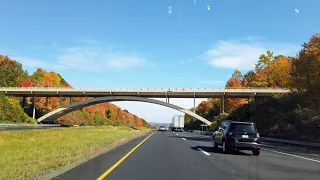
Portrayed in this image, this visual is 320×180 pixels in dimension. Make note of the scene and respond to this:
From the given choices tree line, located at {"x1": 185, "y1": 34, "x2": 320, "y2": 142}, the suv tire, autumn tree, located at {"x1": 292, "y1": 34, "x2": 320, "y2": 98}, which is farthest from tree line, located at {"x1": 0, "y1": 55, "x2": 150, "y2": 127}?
the suv tire

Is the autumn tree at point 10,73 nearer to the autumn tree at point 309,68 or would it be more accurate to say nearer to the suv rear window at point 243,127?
the autumn tree at point 309,68

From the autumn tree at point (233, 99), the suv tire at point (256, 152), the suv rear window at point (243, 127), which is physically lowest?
the suv tire at point (256, 152)

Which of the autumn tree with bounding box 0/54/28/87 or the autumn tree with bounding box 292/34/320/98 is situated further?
the autumn tree with bounding box 0/54/28/87

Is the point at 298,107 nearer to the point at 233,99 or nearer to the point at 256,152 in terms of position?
the point at 256,152

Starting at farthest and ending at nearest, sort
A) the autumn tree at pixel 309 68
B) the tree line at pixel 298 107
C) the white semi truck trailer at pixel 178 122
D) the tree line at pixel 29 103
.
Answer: the white semi truck trailer at pixel 178 122, the tree line at pixel 29 103, the autumn tree at pixel 309 68, the tree line at pixel 298 107

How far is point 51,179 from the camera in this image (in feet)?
31.3

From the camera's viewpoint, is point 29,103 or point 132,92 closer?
point 132,92

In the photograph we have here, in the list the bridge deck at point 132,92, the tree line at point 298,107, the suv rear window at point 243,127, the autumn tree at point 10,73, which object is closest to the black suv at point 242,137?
the suv rear window at point 243,127

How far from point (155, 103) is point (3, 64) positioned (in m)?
57.7

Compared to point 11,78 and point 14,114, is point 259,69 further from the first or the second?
point 11,78

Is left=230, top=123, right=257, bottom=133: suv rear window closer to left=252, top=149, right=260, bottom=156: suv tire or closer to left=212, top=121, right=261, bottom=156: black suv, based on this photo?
left=212, top=121, right=261, bottom=156: black suv

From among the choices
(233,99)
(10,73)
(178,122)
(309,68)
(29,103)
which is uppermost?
(10,73)

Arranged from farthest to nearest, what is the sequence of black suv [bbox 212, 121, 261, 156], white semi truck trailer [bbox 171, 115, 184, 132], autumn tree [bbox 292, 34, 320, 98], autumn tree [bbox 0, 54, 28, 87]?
autumn tree [bbox 0, 54, 28, 87] < white semi truck trailer [bbox 171, 115, 184, 132] < autumn tree [bbox 292, 34, 320, 98] < black suv [bbox 212, 121, 261, 156]

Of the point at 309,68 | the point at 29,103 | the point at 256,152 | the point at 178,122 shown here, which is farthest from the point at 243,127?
the point at 29,103
